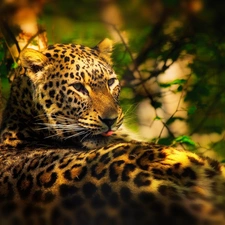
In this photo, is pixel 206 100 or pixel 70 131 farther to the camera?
pixel 206 100

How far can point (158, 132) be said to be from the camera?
5777 millimetres

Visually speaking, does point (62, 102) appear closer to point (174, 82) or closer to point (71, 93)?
point (71, 93)

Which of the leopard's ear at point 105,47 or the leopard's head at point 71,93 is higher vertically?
the leopard's ear at point 105,47

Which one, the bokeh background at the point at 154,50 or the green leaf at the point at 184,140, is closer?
the bokeh background at the point at 154,50

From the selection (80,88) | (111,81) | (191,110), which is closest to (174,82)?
(191,110)

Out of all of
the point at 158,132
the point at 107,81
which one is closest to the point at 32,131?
the point at 107,81

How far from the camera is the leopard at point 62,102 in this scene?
4590mm

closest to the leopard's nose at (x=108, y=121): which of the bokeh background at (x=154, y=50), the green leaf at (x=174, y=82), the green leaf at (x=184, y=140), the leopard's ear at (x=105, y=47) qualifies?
the bokeh background at (x=154, y=50)

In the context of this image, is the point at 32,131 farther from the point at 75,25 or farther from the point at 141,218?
the point at 141,218

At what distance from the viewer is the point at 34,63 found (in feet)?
15.2

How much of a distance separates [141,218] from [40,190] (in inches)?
26.5

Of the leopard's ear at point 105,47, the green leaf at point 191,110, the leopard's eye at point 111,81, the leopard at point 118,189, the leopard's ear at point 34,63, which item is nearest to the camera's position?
the leopard at point 118,189

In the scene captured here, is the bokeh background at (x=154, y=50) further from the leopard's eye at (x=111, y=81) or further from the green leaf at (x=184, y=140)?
the leopard's eye at (x=111, y=81)

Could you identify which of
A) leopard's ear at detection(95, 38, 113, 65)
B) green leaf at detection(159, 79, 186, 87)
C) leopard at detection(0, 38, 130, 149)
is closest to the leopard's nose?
leopard at detection(0, 38, 130, 149)
